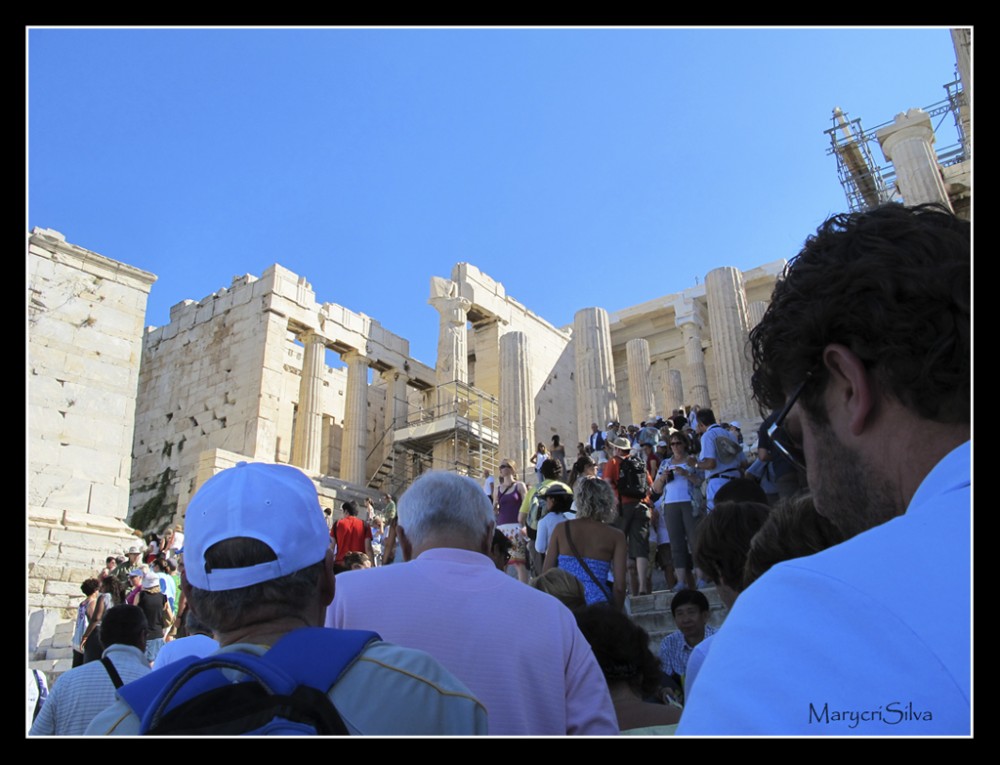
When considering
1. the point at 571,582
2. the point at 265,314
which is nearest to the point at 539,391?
the point at 265,314

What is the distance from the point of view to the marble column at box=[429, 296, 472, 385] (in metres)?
27.4

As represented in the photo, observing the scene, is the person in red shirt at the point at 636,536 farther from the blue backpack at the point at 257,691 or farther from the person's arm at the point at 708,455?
the blue backpack at the point at 257,691

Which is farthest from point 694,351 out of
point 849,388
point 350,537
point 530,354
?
point 849,388

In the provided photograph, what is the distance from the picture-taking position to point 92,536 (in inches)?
586

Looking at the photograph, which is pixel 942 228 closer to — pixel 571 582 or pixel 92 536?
pixel 571 582

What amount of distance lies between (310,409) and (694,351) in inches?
461

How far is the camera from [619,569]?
562 centimetres

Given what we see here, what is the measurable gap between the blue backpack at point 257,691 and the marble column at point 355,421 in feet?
86.9

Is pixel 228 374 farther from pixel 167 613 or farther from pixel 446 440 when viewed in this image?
pixel 167 613

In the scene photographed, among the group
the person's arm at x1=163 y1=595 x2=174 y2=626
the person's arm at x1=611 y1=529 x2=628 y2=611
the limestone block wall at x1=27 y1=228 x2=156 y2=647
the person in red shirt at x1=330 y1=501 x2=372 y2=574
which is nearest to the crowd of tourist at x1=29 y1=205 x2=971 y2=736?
the person's arm at x1=611 y1=529 x2=628 y2=611

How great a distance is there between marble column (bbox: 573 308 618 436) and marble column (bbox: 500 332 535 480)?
151cm

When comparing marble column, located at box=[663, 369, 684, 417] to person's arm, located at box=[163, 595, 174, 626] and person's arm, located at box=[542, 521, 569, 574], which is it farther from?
person's arm, located at box=[542, 521, 569, 574]

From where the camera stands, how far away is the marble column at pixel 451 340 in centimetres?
2742

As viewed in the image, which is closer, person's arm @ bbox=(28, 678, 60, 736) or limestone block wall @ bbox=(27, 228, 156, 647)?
person's arm @ bbox=(28, 678, 60, 736)
